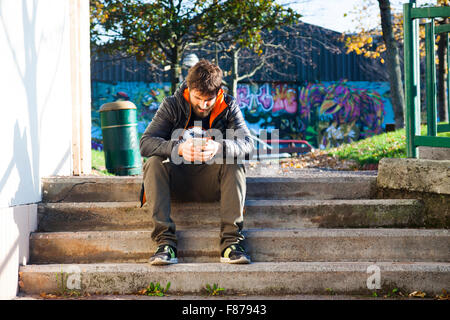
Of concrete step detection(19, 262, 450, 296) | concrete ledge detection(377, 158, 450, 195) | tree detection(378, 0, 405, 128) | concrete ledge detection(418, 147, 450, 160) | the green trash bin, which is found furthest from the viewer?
tree detection(378, 0, 405, 128)

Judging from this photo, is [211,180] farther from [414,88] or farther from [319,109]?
[319,109]

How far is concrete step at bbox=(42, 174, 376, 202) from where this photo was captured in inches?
164

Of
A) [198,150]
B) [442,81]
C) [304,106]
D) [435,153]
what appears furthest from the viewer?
[304,106]

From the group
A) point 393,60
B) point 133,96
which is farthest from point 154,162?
point 133,96

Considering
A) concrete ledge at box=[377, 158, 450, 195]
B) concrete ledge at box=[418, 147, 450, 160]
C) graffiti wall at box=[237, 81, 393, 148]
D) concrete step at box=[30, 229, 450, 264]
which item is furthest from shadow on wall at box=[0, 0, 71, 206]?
graffiti wall at box=[237, 81, 393, 148]

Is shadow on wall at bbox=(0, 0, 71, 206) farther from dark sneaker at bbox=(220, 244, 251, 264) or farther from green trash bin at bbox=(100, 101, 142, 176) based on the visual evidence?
green trash bin at bbox=(100, 101, 142, 176)

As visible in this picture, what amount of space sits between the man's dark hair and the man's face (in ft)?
0.13

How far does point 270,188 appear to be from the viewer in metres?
4.24

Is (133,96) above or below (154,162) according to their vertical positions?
above

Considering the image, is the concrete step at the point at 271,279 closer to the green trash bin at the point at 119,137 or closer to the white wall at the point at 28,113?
the white wall at the point at 28,113

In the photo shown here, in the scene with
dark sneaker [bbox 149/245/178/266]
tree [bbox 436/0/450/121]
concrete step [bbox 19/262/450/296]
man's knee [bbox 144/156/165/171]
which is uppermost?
tree [bbox 436/0/450/121]

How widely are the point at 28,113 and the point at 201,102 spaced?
4.70 feet

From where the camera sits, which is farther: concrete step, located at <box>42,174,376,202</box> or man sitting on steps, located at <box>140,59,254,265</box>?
concrete step, located at <box>42,174,376,202</box>
